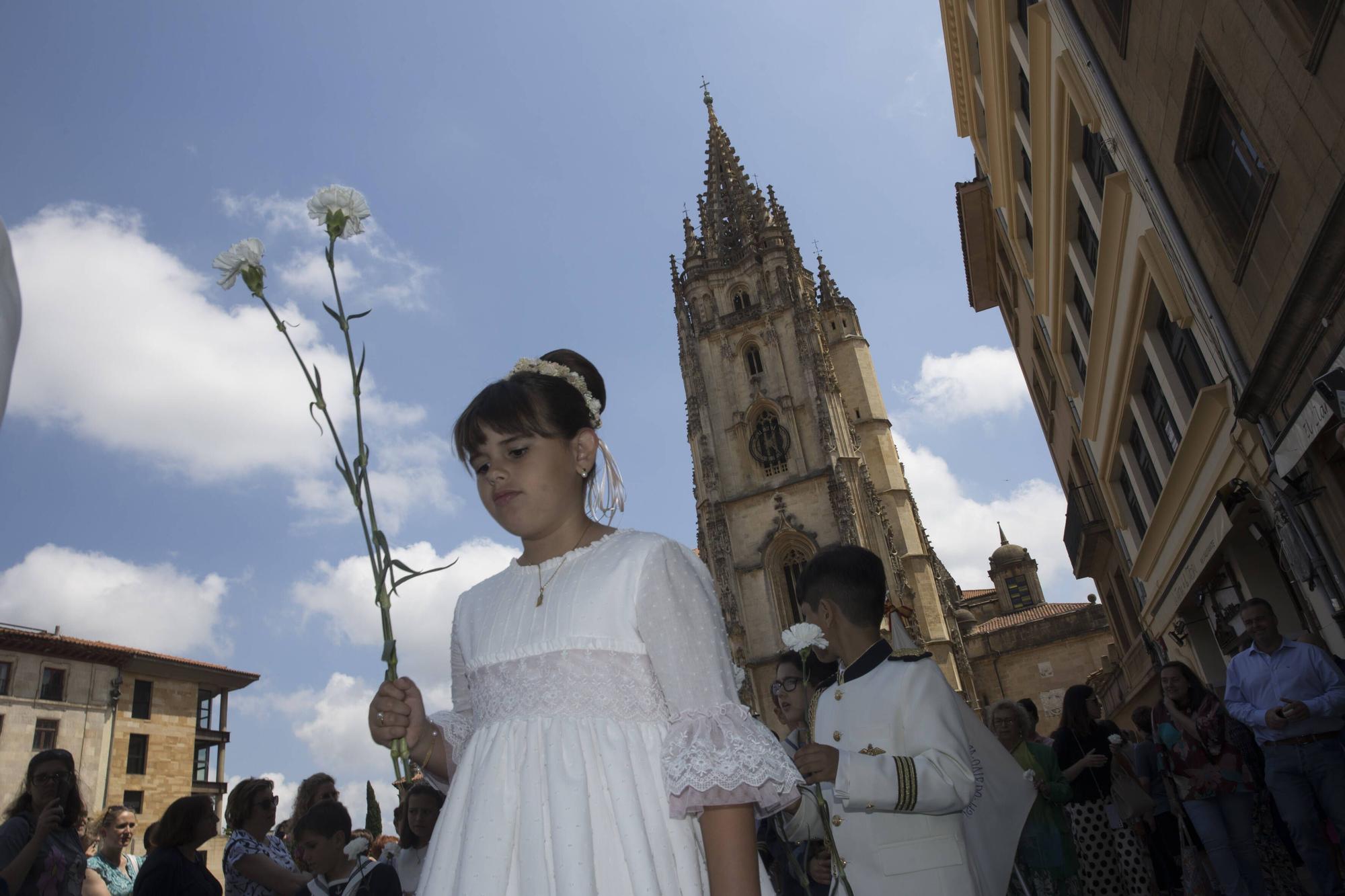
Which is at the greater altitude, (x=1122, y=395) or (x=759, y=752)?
(x=1122, y=395)

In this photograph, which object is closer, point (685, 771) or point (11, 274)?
point (11, 274)

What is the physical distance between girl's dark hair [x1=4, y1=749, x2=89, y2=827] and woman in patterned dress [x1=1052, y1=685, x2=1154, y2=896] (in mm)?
6336

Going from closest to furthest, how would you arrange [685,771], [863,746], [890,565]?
1. [685,771]
2. [863,746]
3. [890,565]

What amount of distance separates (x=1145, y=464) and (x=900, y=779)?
527 inches

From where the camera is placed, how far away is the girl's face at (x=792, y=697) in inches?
184

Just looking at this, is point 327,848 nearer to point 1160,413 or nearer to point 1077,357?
point 1160,413

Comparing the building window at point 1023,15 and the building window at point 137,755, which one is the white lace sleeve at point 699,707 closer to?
the building window at point 1023,15

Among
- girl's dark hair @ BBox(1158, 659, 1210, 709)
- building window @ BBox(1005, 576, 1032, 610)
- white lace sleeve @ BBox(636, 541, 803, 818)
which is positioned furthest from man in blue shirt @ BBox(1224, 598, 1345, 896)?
building window @ BBox(1005, 576, 1032, 610)

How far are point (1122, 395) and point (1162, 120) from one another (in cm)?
528

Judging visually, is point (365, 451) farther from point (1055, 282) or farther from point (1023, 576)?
point (1023, 576)

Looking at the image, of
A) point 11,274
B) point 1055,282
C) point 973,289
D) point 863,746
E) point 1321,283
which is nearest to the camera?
point 11,274

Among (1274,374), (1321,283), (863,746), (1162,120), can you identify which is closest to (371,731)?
(863,746)

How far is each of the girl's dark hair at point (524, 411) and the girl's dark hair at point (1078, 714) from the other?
548cm

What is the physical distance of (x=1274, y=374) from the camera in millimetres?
7555
